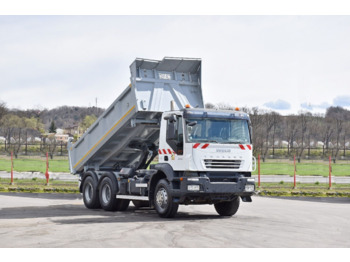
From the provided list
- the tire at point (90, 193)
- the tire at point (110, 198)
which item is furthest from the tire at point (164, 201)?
the tire at point (90, 193)

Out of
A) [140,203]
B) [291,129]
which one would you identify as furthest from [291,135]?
[140,203]

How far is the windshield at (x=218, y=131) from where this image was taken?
14133 millimetres

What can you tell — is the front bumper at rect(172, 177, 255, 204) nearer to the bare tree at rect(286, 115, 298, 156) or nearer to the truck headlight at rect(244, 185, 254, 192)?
the truck headlight at rect(244, 185, 254, 192)

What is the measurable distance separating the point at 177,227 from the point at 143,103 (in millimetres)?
4335

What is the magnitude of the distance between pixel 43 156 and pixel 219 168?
166 ft

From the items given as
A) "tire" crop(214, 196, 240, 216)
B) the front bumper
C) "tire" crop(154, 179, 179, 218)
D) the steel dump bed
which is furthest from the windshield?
"tire" crop(214, 196, 240, 216)

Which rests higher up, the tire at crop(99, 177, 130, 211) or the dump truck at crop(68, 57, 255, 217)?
the dump truck at crop(68, 57, 255, 217)

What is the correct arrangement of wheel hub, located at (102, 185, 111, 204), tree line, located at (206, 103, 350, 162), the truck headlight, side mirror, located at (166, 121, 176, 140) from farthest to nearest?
tree line, located at (206, 103, 350, 162) < wheel hub, located at (102, 185, 111, 204) < the truck headlight < side mirror, located at (166, 121, 176, 140)

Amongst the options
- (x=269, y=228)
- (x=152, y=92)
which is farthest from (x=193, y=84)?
(x=269, y=228)

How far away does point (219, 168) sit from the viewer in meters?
14.3

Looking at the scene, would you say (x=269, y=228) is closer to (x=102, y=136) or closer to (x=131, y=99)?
(x=131, y=99)

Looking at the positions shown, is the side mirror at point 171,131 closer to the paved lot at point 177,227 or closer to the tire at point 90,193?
the paved lot at point 177,227

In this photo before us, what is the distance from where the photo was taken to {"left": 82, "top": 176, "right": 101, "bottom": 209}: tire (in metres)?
17.7

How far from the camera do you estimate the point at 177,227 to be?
40.9ft
